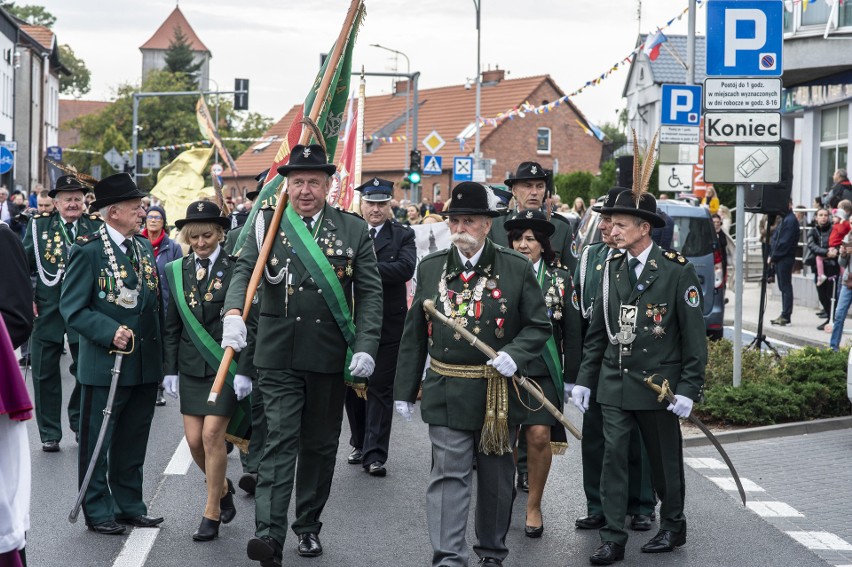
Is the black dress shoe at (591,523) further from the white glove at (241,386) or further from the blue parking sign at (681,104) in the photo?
the blue parking sign at (681,104)

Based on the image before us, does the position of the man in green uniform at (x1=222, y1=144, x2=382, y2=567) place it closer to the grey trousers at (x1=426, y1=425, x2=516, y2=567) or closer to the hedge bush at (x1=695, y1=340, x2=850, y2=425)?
the grey trousers at (x1=426, y1=425, x2=516, y2=567)

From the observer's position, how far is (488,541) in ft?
22.0

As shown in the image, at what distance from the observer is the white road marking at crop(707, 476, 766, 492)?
29.8ft

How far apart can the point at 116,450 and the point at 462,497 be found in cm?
238

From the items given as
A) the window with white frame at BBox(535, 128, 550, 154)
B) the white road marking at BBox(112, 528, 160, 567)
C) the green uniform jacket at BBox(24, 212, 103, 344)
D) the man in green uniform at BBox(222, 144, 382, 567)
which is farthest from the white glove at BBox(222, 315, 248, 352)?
the window with white frame at BBox(535, 128, 550, 154)

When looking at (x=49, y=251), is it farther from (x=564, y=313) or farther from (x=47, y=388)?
(x=564, y=313)

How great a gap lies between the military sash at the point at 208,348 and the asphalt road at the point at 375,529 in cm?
57

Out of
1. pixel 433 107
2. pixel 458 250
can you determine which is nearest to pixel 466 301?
pixel 458 250

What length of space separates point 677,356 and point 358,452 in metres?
3.54

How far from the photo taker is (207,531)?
293 inches

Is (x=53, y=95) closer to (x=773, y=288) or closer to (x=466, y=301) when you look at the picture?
(x=773, y=288)

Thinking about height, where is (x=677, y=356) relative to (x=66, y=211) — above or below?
below

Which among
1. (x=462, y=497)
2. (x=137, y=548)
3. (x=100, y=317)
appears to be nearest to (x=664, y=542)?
(x=462, y=497)

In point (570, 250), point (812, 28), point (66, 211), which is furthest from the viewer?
point (812, 28)
